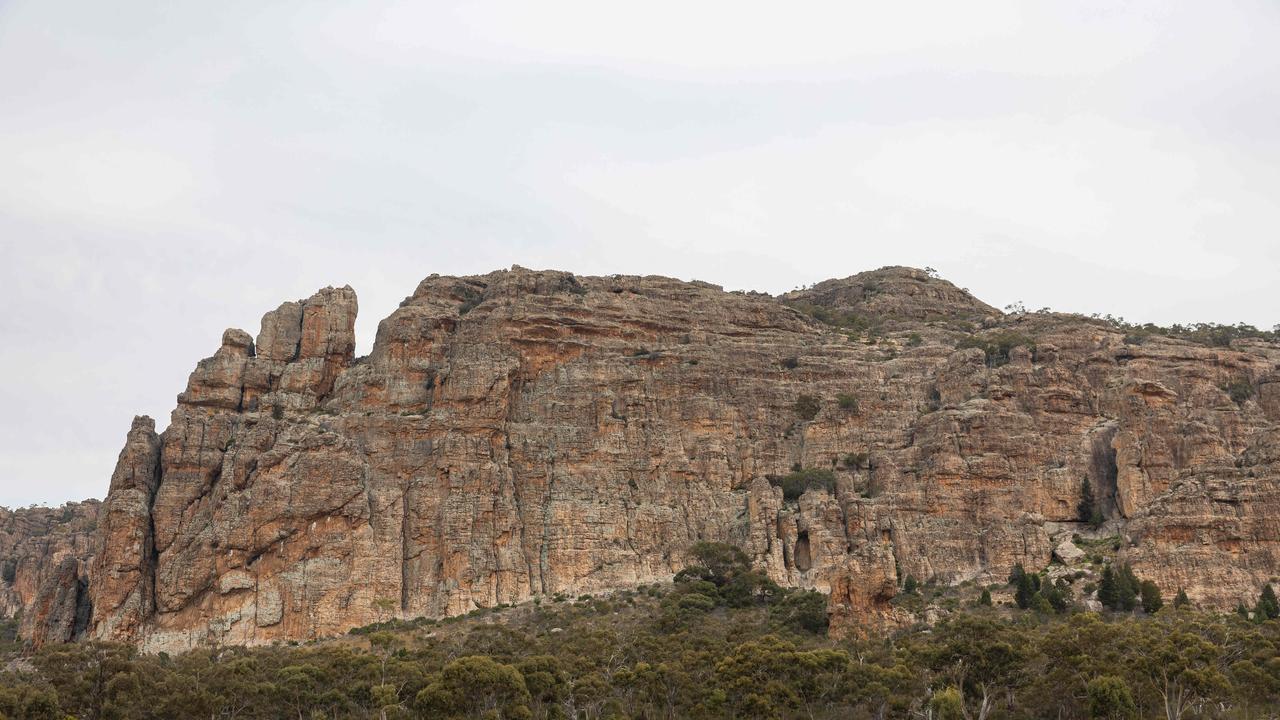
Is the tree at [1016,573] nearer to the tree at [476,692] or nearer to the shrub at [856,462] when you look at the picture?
the shrub at [856,462]

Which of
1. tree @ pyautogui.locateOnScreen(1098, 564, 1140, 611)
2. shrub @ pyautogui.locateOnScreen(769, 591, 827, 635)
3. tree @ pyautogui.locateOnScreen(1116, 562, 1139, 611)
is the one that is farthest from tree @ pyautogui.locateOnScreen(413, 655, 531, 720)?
tree @ pyautogui.locateOnScreen(1116, 562, 1139, 611)

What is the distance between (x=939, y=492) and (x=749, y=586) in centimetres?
1795

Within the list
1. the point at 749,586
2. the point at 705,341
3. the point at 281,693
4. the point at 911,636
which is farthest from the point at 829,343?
the point at 281,693

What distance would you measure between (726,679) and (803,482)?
36.2 m

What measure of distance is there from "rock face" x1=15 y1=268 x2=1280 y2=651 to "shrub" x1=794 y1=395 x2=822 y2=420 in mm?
176

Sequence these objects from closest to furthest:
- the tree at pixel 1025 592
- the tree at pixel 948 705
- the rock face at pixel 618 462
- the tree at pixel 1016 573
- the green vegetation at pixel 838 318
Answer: the tree at pixel 948 705 < the tree at pixel 1025 592 < the tree at pixel 1016 573 < the rock face at pixel 618 462 < the green vegetation at pixel 838 318

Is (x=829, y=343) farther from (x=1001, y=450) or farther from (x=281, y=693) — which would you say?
(x=281, y=693)

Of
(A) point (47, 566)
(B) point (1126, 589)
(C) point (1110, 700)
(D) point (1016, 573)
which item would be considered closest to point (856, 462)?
(D) point (1016, 573)

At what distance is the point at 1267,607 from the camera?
77.9 metres

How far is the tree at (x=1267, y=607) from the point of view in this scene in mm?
76750

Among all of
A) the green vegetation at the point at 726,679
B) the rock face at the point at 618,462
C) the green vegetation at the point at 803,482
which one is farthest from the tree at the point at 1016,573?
the green vegetation at the point at 803,482

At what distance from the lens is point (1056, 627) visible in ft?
230

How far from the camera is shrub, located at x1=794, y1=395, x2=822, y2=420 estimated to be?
4166 inches

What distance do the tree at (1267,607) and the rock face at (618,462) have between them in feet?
10.4
